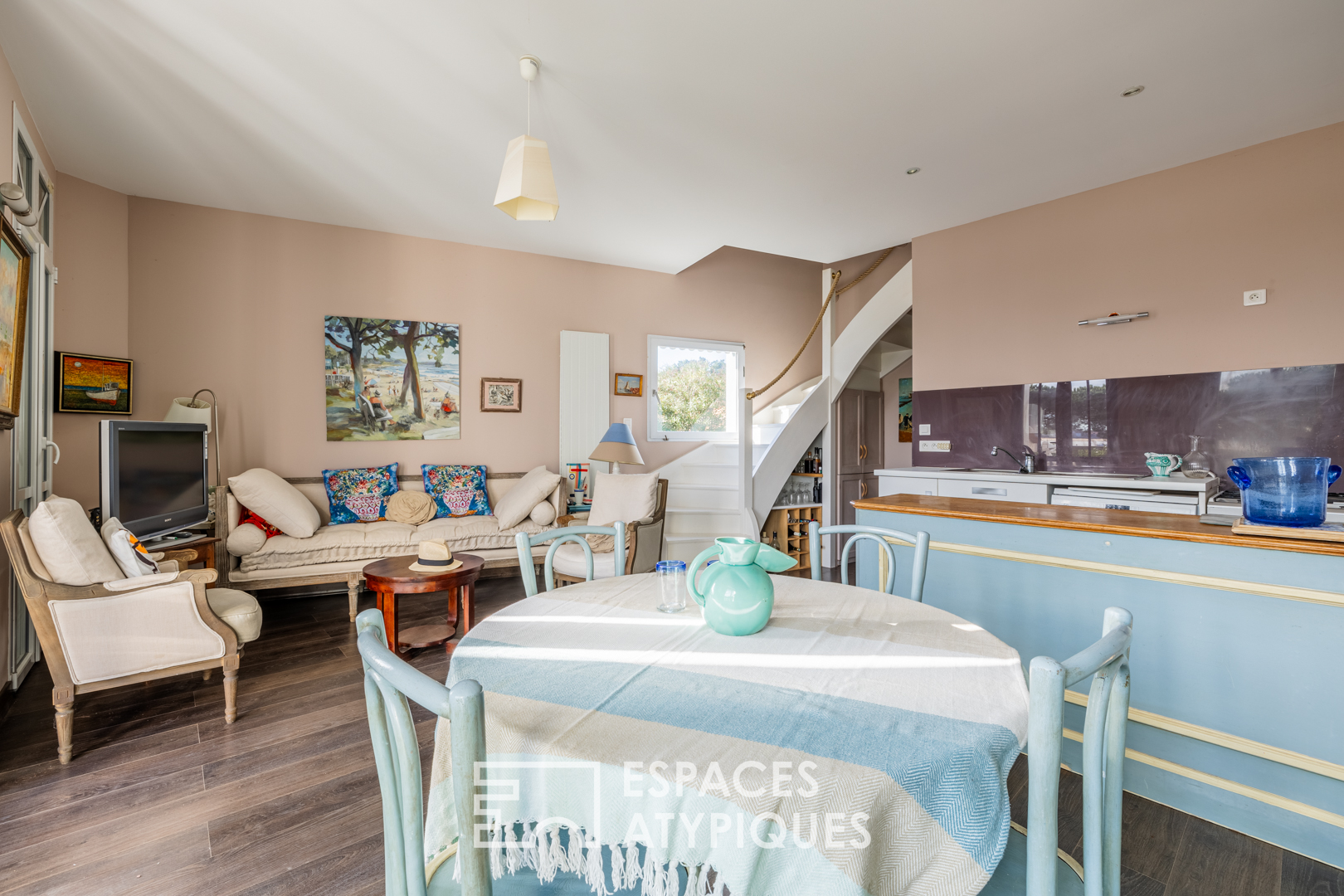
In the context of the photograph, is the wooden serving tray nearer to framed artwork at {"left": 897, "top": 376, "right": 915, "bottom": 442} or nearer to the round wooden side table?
the round wooden side table

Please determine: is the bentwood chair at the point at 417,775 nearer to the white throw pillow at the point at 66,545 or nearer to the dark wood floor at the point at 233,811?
the dark wood floor at the point at 233,811

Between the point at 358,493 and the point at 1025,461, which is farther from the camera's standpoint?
the point at 358,493

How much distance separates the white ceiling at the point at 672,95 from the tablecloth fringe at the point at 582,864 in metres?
2.68

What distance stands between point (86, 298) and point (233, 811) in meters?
3.66

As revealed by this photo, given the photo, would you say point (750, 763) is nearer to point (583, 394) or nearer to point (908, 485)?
point (908, 485)

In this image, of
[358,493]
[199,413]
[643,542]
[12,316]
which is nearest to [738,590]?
[643,542]

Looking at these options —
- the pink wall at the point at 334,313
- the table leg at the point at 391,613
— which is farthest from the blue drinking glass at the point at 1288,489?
the pink wall at the point at 334,313

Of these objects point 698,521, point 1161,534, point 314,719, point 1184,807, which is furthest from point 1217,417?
point 314,719

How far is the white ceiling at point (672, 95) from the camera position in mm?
2381

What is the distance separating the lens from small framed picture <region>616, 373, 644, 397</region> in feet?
18.9

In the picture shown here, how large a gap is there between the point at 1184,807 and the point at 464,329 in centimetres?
516

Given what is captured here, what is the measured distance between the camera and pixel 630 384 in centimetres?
581

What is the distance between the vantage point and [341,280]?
4.70 meters

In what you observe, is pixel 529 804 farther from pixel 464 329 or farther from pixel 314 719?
pixel 464 329
